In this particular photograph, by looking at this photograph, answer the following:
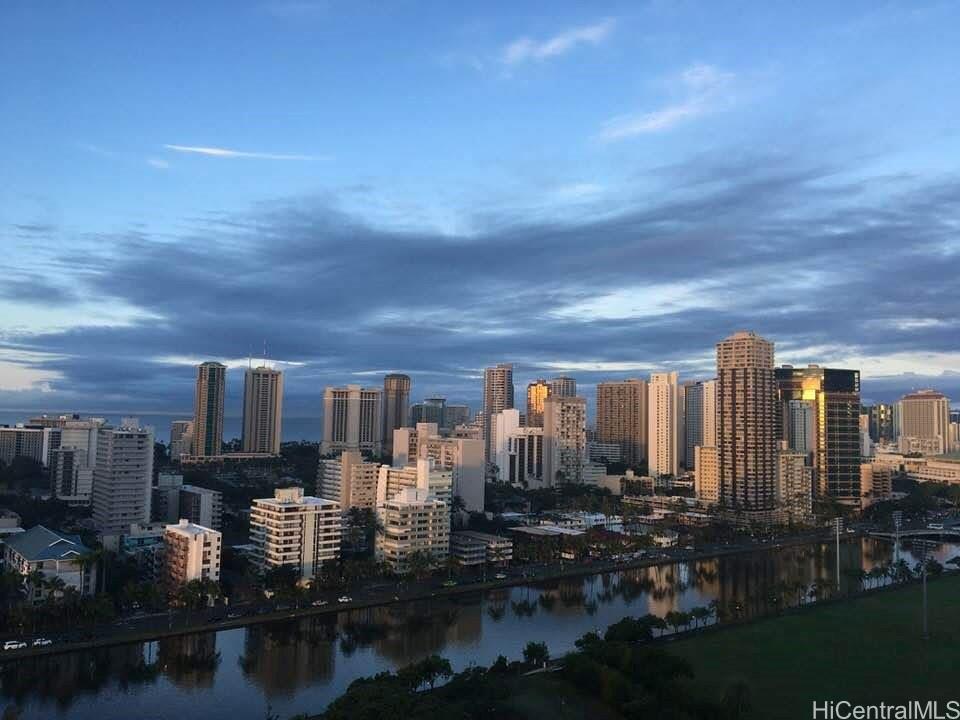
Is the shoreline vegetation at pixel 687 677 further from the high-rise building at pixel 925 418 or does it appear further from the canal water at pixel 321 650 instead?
the high-rise building at pixel 925 418

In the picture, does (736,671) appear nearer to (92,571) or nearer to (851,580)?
(851,580)

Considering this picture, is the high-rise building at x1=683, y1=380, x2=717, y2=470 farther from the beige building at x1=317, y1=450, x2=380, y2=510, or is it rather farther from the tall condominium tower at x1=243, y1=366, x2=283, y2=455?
the beige building at x1=317, y1=450, x2=380, y2=510

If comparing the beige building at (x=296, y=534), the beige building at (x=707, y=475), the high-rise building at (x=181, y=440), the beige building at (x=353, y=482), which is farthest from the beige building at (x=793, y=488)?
the high-rise building at (x=181, y=440)

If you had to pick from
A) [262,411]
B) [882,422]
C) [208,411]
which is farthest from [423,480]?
[882,422]

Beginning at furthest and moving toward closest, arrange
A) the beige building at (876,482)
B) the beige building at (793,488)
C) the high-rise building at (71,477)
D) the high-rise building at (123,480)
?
the beige building at (876,482), the beige building at (793,488), the high-rise building at (71,477), the high-rise building at (123,480)

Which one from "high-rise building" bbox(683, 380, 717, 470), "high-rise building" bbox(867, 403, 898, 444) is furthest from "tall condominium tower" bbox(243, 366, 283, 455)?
"high-rise building" bbox(867, 403, 898, 444)
